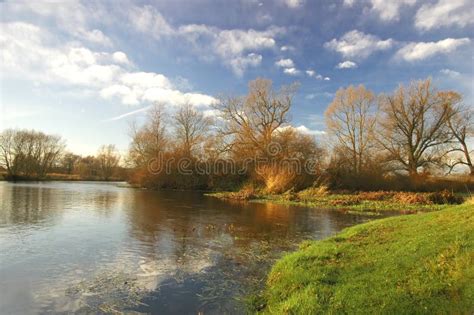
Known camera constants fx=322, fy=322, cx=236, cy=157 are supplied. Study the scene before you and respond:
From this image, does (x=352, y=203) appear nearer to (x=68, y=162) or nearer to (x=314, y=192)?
(x=314, y=192)

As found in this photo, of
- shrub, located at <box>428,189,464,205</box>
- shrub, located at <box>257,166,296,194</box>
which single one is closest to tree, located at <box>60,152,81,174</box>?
shrub, located at <box>257,166,296,194</box>

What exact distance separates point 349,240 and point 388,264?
2.92 m

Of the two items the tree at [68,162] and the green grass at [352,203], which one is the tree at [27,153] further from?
the green grass at [352,203]

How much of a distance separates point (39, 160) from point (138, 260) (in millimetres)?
68960

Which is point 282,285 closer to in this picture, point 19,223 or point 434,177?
point 19,223

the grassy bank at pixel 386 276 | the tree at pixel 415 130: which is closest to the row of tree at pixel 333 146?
the tree at pixel 415 130

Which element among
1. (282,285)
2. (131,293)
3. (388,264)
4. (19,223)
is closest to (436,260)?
(388,264)

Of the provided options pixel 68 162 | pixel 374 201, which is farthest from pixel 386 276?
pixel 68 162

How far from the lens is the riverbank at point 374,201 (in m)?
20.1

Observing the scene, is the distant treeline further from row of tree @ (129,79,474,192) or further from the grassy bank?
the grassy bank

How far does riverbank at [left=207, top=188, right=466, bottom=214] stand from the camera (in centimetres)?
2012

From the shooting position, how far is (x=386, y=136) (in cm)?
3841

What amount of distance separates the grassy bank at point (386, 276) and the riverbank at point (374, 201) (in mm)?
12513

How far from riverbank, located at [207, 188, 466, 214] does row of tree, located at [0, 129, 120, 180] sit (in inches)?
2120
